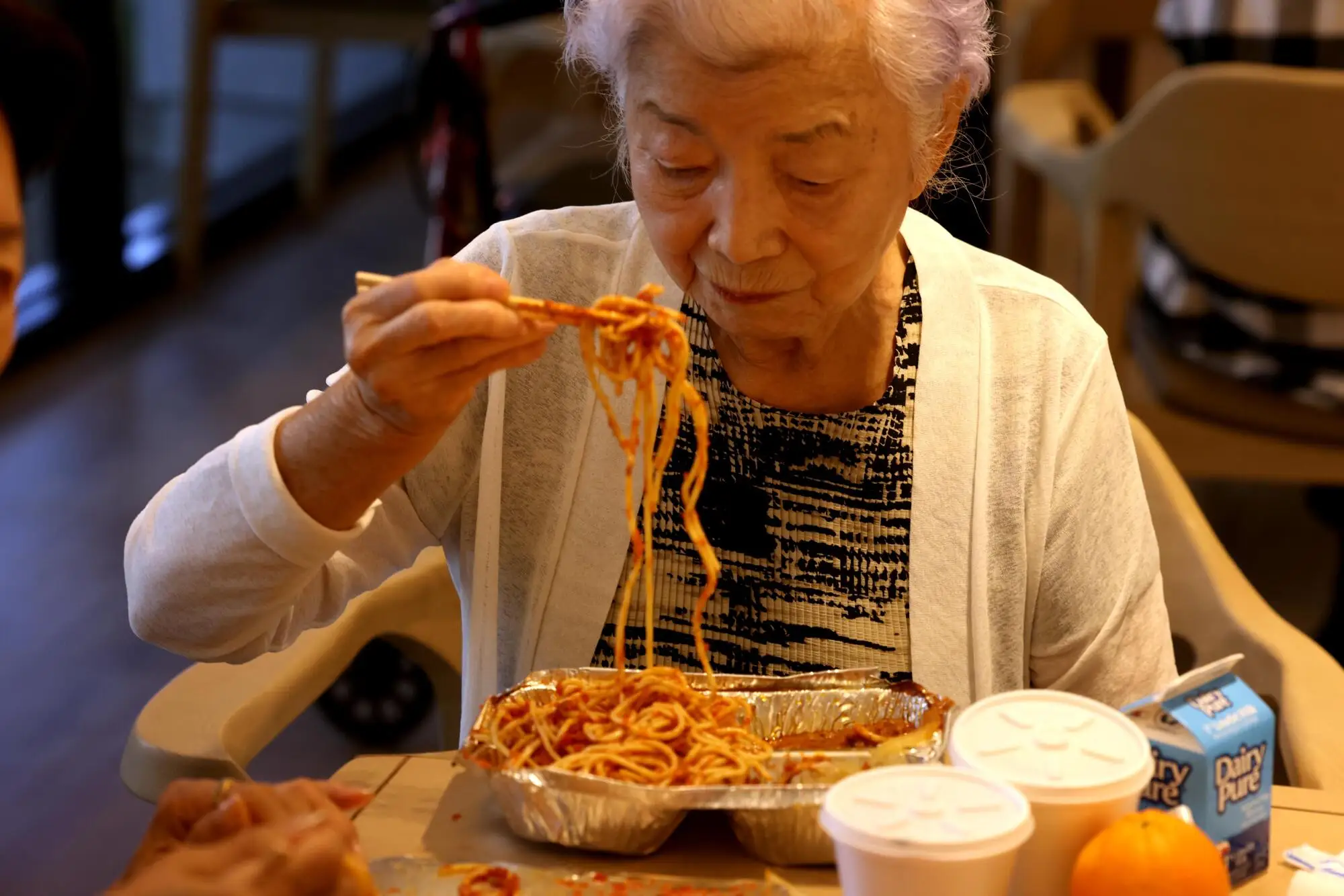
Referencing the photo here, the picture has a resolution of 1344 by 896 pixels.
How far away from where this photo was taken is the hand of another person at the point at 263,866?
1.07 metres

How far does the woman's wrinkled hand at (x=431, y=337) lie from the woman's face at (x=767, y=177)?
232 millimetres

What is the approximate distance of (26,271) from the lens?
16.3 ft

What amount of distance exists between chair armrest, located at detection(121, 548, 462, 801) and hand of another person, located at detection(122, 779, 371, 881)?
1.29 ft

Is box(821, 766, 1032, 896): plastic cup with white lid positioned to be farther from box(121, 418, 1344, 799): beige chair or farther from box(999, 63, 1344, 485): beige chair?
box(999, 63, 1344, 485): beige chair

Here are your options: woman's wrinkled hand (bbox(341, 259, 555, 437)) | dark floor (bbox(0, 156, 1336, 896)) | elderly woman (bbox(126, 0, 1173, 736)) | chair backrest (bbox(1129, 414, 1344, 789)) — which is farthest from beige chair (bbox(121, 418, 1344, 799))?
dark floor (bbox(0, 156, 1336, 896))

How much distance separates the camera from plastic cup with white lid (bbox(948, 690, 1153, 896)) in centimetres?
108

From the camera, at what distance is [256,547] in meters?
1.40

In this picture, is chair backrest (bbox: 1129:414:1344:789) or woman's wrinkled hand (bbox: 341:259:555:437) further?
chair backrest (bbox: 1129:414:1344:789)

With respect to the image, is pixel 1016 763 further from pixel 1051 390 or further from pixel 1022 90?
pixel 1022 90

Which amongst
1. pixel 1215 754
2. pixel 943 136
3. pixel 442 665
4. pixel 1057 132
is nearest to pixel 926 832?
pixel 1215 754

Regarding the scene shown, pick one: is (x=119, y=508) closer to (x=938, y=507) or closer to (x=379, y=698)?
(x=379, y=698)

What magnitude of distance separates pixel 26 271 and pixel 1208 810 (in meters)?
4.58

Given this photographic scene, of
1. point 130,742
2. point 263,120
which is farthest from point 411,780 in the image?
point 263,120

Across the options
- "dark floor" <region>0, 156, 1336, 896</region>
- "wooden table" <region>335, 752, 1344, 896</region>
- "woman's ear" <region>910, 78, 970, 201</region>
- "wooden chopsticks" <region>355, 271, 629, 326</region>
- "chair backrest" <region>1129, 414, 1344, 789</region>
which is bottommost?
"dark floor" <region>0, 156, 1336, 896</region>
